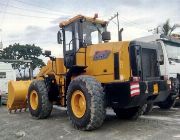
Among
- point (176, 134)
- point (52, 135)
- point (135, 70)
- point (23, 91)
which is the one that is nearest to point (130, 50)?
point (135, 70)

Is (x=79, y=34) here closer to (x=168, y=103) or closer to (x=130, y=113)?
(x=130, y=113)

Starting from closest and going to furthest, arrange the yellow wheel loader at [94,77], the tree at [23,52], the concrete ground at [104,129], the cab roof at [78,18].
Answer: the concrete ground at [104,129]
the yellow wheel loader at [94,77]
the cab roof at [78,18]
the tree at [23,52]

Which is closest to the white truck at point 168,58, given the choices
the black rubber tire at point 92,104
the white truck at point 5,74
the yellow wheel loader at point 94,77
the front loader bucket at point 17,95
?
the yellow wheel loader at point 94,77

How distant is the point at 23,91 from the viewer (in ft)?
39.0

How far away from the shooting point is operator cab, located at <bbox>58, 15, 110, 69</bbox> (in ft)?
30.9

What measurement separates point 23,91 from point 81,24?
3868 millimetres

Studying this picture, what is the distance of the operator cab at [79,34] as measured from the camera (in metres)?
9.43

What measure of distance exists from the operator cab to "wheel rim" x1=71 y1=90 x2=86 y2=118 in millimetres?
1441

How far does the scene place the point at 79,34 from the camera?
9.43 m

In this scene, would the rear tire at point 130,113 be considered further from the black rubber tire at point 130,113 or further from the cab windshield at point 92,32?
the cab windshield at point 92,32

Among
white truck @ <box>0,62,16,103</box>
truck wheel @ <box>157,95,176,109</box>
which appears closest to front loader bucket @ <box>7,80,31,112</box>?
truck wheel @ <box>157,95,176,109</box>

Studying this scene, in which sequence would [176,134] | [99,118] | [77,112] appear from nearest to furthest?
[176,134] → [99,118] → [77,112]

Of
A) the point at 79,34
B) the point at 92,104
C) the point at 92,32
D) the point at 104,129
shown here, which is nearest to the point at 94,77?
the point at 92,104

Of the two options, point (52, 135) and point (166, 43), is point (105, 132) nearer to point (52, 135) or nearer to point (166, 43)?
point (52, 135)
